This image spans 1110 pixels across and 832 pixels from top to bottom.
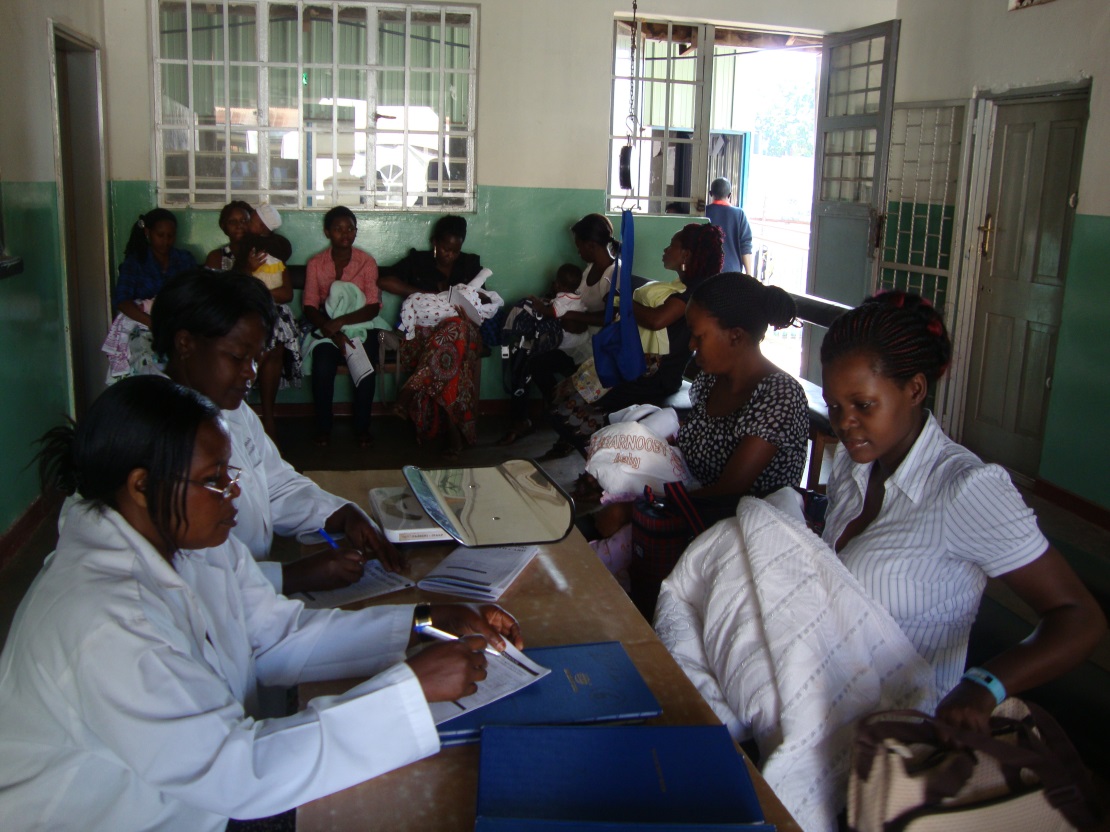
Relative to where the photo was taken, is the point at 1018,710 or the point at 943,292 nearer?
the point at 1018,710

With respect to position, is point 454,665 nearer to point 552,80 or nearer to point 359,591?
point 359,591

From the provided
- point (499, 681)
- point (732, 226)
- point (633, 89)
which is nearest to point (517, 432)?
point (633, 89)

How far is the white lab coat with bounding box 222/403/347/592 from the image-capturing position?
1.99 meters

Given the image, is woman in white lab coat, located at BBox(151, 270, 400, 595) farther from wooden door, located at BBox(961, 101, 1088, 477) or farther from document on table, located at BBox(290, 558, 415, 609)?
wooden door, located at BBox(961, 101, 1088, 477)

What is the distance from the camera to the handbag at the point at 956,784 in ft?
3.82

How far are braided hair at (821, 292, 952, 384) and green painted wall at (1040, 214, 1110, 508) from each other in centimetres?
321

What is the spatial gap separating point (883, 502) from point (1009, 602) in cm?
203

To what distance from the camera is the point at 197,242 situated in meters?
5.69

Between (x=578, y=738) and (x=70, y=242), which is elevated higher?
(x=70, y=242)

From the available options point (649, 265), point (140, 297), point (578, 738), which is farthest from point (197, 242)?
point (578, 738)

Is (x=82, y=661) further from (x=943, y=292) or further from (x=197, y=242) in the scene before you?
(x=943, y=292)

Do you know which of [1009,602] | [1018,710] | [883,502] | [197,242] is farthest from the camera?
[197,242]

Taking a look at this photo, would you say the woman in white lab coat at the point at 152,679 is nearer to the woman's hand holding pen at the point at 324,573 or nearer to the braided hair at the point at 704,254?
the woman's hand holding pen at the point at 324,573

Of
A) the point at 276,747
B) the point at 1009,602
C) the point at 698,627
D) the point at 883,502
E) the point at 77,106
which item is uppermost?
the point at 77,106
